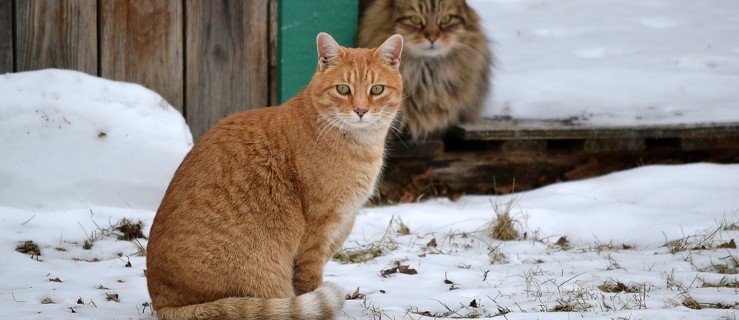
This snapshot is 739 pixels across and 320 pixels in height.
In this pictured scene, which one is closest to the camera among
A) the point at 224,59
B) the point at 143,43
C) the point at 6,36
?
the point at 6,36

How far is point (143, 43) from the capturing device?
17.8 ft

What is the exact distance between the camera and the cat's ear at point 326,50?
3.71 meters

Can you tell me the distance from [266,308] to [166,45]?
2771 millimetres

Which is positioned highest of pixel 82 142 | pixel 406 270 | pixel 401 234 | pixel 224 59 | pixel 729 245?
pixel 224 59

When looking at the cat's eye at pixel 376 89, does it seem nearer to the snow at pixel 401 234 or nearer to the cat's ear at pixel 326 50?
the cat's ear at pixel 326 50

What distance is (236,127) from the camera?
3.58m

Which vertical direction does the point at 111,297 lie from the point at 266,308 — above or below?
below

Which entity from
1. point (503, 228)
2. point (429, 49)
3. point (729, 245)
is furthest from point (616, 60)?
point (729, 245)

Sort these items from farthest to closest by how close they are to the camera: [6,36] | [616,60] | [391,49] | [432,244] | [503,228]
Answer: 1. [616,60]
2. [6,36]
3. [503,228]
4. [432,244]
5. [391,49]

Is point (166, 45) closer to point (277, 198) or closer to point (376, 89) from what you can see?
point (376, 89)

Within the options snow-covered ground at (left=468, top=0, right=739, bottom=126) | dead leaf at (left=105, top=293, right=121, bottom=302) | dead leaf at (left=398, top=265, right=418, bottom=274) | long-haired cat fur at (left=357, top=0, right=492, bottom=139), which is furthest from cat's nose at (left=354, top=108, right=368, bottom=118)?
snow-covered ground at (left=468, top=0, right=739, bottom=126)

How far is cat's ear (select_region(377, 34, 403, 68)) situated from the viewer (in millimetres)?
3756

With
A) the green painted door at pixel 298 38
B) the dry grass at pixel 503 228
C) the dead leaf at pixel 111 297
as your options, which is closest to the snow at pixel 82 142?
the green painted door at pixel 298 38

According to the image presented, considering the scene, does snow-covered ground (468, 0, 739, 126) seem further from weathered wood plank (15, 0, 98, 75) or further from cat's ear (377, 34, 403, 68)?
weathered wood plank (15, 0, 98, 75)
